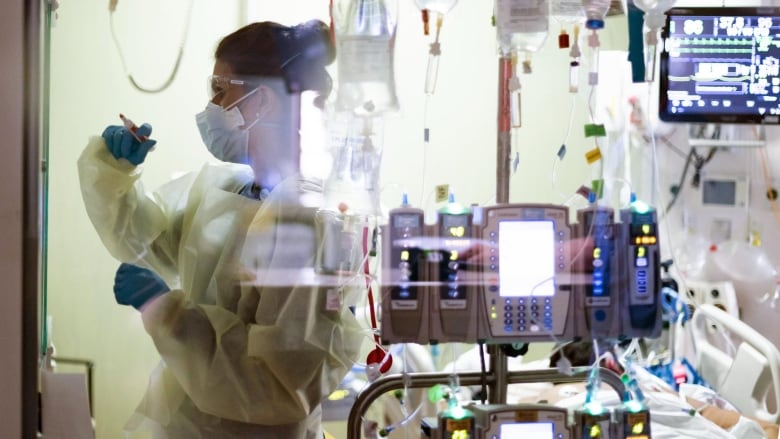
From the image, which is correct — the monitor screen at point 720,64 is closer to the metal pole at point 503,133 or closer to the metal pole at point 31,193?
the metal pole at point 503,133

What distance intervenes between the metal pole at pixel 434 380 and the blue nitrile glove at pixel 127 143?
2.31 ft

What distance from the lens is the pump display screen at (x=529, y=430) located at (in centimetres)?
169

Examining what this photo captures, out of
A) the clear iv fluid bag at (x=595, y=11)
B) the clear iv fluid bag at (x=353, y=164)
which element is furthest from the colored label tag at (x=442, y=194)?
the clear iv fluid bag at (x=595, y=11)

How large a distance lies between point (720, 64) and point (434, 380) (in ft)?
3.21

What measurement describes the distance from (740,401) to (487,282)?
1.27 metres

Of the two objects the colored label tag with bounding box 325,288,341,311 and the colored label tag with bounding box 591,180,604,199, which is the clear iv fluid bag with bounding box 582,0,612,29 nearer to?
the colored label tag with bounding box 591,180,604,199

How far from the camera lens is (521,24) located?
175 cm

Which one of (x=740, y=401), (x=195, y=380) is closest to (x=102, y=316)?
(x=195, y=380)

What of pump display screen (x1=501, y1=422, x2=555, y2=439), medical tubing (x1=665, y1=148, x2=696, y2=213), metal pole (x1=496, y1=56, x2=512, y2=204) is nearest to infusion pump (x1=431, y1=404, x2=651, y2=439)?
pump display screen (x1=501, y1=422, x2=555, y2=439)

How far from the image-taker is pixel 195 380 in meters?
1.83

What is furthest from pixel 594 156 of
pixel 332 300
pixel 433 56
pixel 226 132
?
pixel 226 132

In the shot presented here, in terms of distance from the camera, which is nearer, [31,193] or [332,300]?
[31,193]

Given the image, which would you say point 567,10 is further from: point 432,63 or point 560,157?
point 560,157

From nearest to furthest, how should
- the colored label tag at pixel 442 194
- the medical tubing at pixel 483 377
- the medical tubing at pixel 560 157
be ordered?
the medical tubing at pixel 483 377, the colored label tag at pixel 442 194, the medical tubing at pixel 560 157
